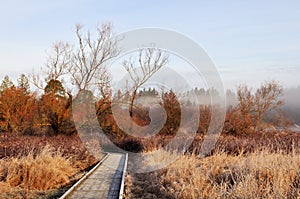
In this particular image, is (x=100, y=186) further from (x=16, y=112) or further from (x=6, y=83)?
(x=6, y=83)

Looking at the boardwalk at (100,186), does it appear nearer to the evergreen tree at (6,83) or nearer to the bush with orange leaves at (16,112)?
the bush with orange leaves at (16,112)

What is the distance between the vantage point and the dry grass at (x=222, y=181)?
561cm

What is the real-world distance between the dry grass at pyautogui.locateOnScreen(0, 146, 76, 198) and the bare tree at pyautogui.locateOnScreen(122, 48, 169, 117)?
1630cm

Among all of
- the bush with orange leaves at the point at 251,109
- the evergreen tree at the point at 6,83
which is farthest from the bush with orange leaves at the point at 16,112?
the bush with orange leaves at the point at 251,109

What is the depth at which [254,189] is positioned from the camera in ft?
18.4

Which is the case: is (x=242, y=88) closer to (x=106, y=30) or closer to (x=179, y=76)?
(x=106, y=30)

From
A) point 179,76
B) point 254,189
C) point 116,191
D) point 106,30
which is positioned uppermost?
point 106,30

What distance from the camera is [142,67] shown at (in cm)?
2650

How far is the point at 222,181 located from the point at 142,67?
20528 millimetres

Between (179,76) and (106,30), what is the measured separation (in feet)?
52.8

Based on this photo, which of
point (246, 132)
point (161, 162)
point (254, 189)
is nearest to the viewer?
point (254, 189)

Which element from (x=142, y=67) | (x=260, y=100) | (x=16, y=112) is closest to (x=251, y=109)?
(x=260, y=100)

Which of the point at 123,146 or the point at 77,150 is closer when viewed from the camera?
the point at 77,150

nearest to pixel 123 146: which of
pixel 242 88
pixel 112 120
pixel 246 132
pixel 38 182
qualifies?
pixel 112 120
